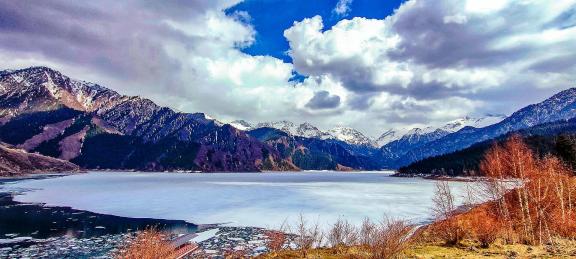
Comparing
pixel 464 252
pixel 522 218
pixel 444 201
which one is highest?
pixel 444 201

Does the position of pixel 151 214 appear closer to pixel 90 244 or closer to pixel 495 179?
pixel 90 244

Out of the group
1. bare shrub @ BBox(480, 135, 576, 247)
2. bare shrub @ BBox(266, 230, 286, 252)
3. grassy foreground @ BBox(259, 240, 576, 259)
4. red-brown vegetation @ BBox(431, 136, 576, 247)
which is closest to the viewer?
grassy foreground @ BBox(259, 240, 576, 259)

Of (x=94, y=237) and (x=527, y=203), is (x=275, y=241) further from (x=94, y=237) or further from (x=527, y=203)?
(x=527, y=203)

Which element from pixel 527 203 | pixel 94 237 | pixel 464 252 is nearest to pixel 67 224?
pixel 94 237

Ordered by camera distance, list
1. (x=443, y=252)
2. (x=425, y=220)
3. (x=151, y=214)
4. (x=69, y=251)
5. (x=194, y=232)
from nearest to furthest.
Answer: (x=443, y=252) < (x=69, y=251) < (x=194, y=232) < (x=425, y=220) < (x=151, y=214)

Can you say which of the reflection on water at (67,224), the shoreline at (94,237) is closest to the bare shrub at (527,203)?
the shoreline at (94,237)

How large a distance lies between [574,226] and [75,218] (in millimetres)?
69317

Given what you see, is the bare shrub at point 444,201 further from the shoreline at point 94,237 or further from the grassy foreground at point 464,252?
the shoreline at point 94,237

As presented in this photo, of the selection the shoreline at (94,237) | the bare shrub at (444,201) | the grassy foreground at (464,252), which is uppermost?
the bare shrub at (444,201)

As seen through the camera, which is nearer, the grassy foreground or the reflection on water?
the grassy foreground

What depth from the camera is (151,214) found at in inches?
2862

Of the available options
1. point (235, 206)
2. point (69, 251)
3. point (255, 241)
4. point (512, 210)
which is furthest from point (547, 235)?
point (235, 206)


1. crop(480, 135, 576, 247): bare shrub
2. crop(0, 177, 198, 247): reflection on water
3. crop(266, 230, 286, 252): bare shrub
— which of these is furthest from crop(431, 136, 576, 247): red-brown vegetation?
crop(0, 177, 198, 247): reflection on water

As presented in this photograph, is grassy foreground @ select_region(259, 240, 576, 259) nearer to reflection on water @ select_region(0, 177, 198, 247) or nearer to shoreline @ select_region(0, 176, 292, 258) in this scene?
shoreline @ select_region(0, 176, 292, 258)
